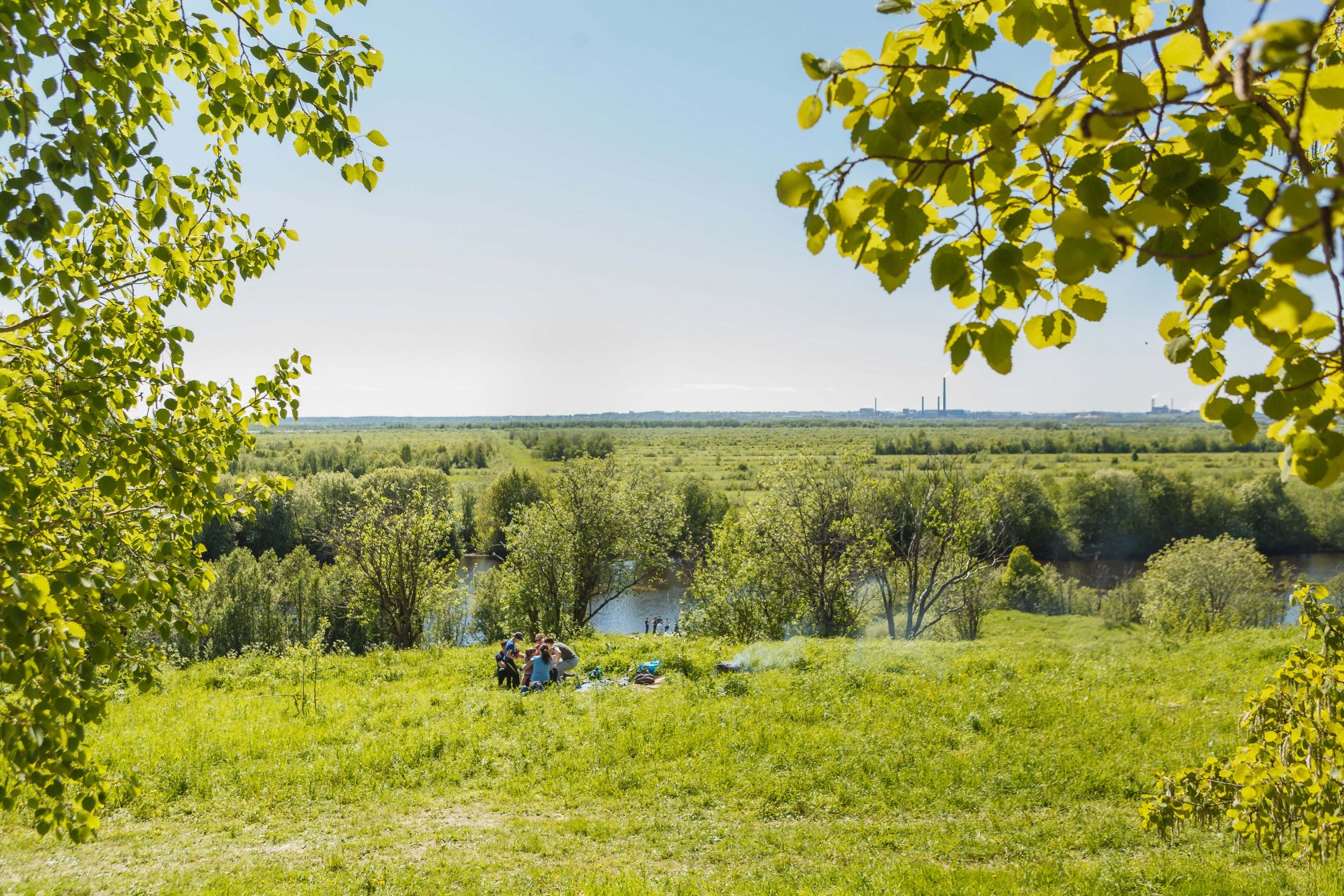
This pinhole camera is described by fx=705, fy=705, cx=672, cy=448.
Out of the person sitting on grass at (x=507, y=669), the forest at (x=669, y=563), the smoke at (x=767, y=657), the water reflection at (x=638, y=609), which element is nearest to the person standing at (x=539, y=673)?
the person sitting on grass at (x=507, y=669)

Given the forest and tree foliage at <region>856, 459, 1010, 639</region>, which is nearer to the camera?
tree foliage at <region>856, 459, 1010, 639</region>

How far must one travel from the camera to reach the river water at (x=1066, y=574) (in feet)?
156

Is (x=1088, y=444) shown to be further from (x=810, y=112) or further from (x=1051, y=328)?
(x=810, y=112)

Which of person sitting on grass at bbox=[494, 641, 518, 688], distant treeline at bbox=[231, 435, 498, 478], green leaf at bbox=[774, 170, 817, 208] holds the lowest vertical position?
person sitting on grass at bbox=[494, 641, 518, 688]

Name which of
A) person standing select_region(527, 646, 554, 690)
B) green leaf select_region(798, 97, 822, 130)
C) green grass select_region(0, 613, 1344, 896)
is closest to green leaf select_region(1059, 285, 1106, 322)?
green leaf select_region(798, 97, 822, 130)

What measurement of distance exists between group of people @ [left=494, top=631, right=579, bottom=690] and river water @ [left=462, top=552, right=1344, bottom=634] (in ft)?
84.0

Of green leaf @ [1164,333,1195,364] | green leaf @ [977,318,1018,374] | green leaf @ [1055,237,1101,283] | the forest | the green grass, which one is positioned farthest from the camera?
the forest

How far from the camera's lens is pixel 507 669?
582 inches

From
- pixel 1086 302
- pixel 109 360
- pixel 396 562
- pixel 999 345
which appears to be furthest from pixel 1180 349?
pixel 396 562

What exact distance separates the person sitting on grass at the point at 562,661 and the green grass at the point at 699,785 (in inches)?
60.3

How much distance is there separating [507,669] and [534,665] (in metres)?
1.00

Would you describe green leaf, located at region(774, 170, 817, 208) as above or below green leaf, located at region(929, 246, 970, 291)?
above

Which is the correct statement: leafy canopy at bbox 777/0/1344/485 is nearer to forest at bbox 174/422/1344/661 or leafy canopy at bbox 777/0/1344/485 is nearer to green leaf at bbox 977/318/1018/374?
green leaf at bbox 977/318/1018/374

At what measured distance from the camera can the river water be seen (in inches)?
1873
